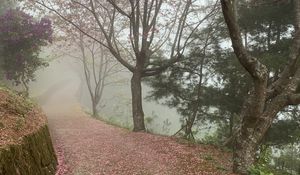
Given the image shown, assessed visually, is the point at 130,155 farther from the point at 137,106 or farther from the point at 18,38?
the point at 18,38

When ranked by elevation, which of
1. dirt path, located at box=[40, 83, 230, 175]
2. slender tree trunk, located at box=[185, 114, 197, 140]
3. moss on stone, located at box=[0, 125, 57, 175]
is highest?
slender tree trunk, located at box=[185, 114, 197, 140]

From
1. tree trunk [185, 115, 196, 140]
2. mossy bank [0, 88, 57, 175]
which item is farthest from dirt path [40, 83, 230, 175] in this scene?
tree trunk [185, 115, 196, 140]

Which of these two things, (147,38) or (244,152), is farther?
(147,38)

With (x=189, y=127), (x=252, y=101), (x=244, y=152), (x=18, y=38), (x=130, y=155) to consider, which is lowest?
(x=130, y=155)

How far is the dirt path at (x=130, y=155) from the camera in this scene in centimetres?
1151

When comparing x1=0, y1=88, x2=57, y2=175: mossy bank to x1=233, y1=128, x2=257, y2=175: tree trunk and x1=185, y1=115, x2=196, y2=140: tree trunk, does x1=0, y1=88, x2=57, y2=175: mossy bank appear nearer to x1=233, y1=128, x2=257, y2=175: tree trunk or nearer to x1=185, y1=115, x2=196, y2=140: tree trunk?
x1=233, y1=128, x2=257, y2=175: tree trunk

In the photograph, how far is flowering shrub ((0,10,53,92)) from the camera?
75.0 feet

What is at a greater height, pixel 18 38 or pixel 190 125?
pixel 18 38

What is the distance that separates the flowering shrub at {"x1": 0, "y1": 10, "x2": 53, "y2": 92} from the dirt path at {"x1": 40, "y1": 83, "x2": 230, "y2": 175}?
6.97m

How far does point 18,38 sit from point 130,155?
506 inches

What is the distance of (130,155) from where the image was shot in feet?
44.8

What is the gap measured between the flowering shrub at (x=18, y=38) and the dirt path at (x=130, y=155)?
697 centimetres

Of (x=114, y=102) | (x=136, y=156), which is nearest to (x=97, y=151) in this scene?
(x=136, y=156)

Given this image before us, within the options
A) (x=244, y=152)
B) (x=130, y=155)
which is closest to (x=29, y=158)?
(x=244, y=152)
